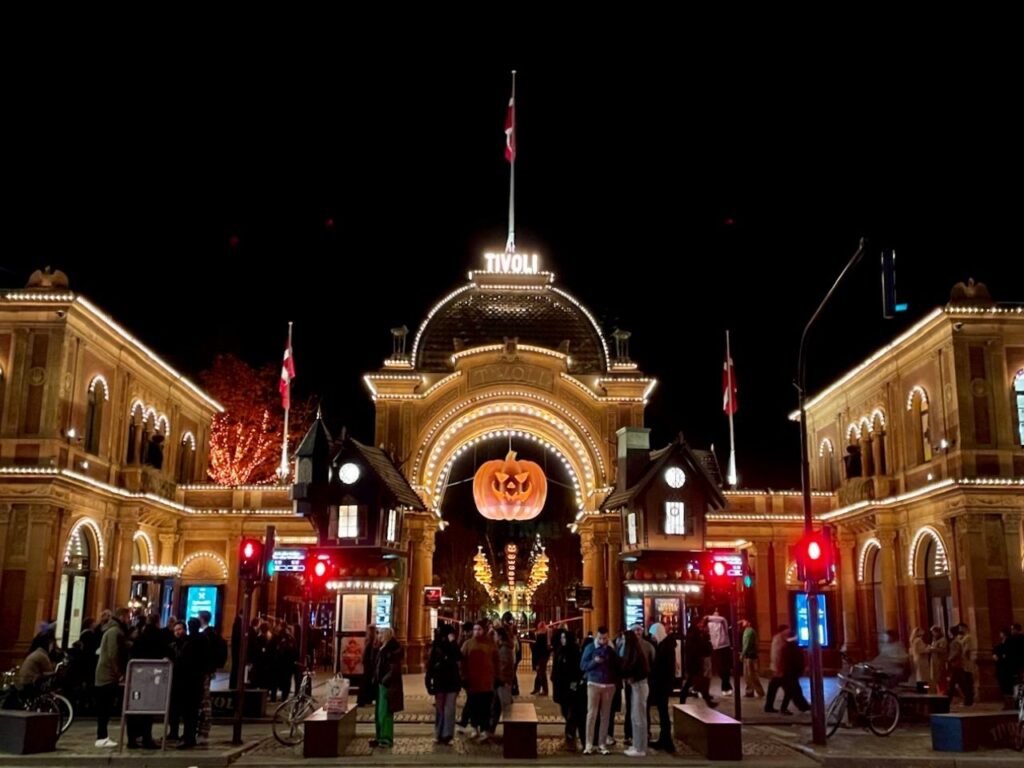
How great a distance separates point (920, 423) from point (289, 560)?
22.2 meters

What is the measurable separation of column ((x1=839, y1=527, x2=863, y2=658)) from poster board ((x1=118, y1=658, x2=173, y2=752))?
27712 mm

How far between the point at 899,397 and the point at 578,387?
39.1ft

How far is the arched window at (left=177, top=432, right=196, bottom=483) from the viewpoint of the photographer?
137ft

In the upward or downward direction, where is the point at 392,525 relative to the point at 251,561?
upward

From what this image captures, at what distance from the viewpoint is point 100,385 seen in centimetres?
3297

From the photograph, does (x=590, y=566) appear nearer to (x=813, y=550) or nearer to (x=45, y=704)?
(x=813, y=550)

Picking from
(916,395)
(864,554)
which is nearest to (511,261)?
(916,395)

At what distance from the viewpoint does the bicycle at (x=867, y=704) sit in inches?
730

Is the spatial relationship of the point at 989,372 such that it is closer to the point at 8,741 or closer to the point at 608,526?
the point at 608,526

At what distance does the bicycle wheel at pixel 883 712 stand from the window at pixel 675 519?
11.9 m

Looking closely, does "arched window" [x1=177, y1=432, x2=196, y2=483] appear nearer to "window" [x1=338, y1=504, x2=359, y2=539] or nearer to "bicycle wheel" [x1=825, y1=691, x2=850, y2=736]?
"window" [x1=338, y1=504, x2=359, y2=539]

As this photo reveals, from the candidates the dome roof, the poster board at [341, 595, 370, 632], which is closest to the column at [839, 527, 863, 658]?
the dome roof

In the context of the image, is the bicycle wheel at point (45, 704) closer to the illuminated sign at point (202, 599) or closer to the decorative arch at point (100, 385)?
the decorative arch at point (100, 385)

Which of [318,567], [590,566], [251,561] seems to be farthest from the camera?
[590,566]
